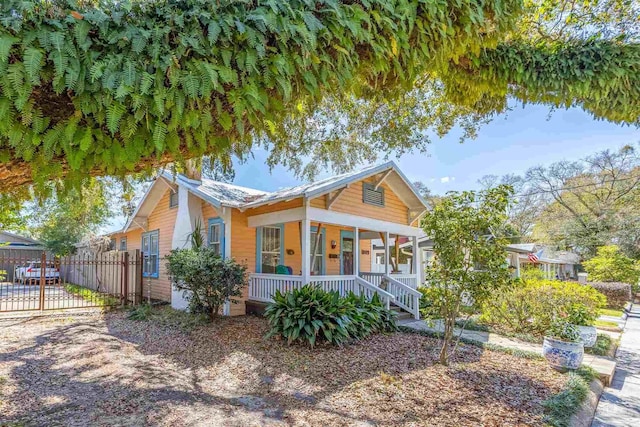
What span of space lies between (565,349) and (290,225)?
808 centimetres

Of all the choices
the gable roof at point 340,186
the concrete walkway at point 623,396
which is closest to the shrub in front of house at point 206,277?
the gable roof at point 340,186

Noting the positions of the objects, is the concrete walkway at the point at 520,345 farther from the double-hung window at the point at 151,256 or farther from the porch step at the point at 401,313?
the double-hung window at the point at 151,256

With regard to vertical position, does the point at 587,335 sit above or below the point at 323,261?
below

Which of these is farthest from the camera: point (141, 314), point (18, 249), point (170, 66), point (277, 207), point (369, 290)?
point (18, 249)

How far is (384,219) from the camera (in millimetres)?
12812

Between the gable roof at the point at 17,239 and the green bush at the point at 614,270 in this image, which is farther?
the gable roof at the point at 17,239

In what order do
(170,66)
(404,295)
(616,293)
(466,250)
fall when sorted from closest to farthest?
(170,66), (466,250), (404,295), (616,293)

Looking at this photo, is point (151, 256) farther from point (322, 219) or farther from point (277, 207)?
point (322, 219)

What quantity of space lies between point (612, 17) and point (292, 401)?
7.35m

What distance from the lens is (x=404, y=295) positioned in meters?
11.1

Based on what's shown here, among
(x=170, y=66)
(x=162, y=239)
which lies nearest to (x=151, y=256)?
(x=162, y=239)

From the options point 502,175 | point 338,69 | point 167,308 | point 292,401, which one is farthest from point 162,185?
point 502,175

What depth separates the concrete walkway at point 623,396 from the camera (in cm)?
470

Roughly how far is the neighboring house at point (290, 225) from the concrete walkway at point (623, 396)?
189 inches
